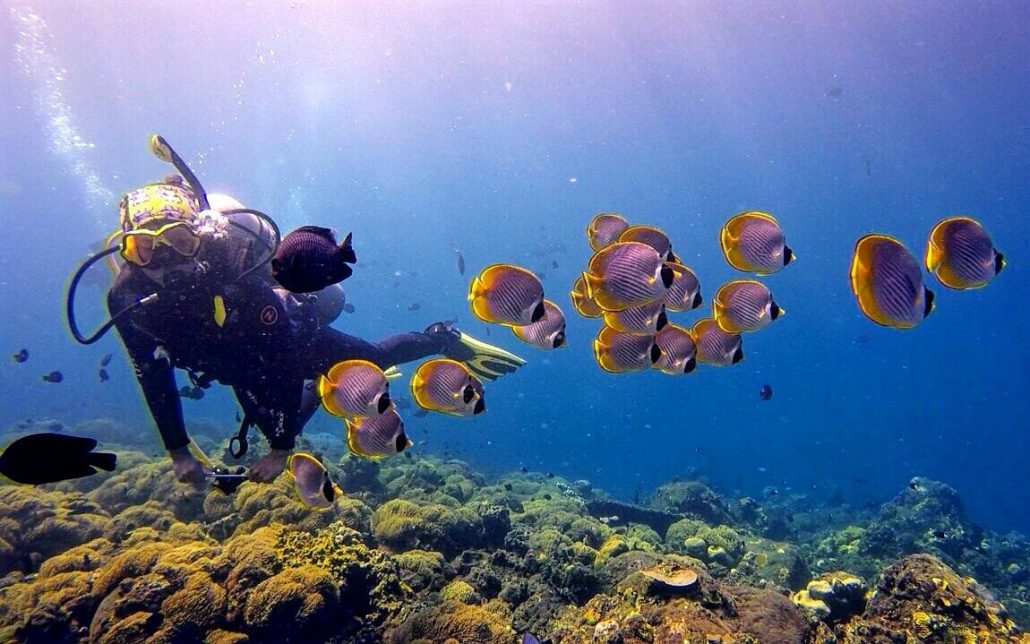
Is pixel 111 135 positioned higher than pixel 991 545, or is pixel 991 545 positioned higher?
pixel 111 135

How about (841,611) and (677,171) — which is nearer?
(841,611)

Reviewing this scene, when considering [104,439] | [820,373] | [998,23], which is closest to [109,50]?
[104,439]

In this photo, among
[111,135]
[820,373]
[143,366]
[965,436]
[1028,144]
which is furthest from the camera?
[820,373]

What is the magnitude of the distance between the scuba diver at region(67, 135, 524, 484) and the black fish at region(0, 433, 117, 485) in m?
1.99

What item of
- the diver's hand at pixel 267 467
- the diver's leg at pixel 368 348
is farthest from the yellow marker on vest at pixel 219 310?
the diver's leg at pixel 368 348

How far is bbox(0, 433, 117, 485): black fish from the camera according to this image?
8.11 ft

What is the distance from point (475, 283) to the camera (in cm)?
321

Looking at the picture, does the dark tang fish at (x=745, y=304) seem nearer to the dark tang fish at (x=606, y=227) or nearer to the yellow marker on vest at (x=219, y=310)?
the dark tang fish at (x=606, y=227)

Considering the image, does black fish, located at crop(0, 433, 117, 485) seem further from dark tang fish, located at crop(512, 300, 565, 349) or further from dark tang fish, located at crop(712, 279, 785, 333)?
dark tang fish, located at crop(712, 279, 785, 333)

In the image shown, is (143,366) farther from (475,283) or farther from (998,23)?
(998,23)

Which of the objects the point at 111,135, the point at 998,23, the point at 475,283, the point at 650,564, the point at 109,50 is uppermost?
the point at 998,23

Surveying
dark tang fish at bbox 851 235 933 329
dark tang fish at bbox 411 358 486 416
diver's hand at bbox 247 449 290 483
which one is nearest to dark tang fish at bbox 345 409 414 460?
dark tang fish at bbox 411 358 486 416

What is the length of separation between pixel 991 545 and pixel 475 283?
72.0 feet

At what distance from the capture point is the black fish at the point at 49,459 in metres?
2.47
